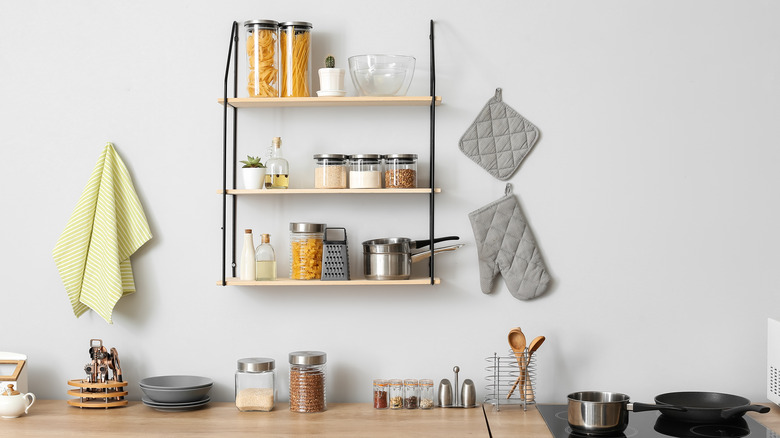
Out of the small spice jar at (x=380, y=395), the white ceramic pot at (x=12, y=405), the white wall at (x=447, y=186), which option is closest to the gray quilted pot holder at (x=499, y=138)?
the white wall at (x=447, y=186)

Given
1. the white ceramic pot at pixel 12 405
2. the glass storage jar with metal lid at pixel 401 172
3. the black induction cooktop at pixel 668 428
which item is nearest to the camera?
the black induction cooktop at pixel 668 428

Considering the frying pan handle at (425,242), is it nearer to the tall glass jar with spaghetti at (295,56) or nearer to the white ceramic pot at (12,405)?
the tall glass jar with spaghetti at (295,56)

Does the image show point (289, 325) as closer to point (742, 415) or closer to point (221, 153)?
point (221, 153)

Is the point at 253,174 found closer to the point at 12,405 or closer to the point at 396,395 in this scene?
the point at 396,395

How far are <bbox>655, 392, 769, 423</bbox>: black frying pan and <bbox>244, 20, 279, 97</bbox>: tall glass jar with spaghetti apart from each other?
Answer: 4.88 ft

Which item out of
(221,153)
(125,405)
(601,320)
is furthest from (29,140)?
(601,320)

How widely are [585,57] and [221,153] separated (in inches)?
47.3

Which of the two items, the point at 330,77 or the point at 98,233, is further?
the point at 98,233

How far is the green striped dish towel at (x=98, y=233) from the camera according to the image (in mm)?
2529

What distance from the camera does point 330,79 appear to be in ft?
7.93

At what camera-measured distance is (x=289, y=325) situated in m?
2.56

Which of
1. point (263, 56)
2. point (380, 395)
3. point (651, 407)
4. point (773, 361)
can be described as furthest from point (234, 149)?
point (773, 361)

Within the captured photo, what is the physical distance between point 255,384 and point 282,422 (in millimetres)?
212

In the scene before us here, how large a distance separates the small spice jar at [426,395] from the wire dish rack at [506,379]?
7.8 inches
